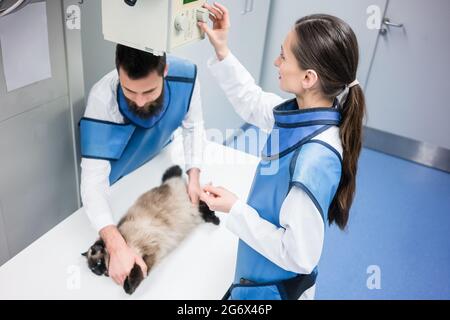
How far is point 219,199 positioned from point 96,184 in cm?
50

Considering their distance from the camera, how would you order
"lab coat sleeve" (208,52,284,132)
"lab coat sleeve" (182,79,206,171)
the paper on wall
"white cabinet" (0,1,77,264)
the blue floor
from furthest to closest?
the blue floor, "lab coat sleeve" (182,79,206,171), "lab coat sleeve" (208,52,284,132), "white cabinet" (0,1,77,264), the paper on wall

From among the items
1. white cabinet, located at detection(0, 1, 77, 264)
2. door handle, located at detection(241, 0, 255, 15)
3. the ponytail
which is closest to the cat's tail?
white cabinet, located at detection(0, 1, 77, 264)

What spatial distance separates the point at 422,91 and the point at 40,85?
9.32ft

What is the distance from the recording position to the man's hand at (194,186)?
154cm

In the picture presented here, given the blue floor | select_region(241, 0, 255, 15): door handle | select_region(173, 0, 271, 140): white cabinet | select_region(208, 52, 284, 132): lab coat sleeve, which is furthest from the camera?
select_region(241, 0, 255, 15): door handle

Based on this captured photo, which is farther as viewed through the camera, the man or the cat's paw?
the man

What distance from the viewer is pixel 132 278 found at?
118 centimetres

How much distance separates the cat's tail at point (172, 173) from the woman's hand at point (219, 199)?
1.50 feet

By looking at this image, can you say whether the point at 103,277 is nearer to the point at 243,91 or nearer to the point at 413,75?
the point at 243,91

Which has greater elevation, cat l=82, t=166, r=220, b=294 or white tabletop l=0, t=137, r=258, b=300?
cat l=82, t=166, r=220, b=294

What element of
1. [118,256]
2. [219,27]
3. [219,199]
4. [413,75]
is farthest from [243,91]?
[413,75]

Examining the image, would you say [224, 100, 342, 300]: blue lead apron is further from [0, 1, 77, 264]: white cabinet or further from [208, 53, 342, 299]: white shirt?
[0, 1, 77, 264]: white cabinet

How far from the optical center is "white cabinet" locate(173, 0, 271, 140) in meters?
2.47

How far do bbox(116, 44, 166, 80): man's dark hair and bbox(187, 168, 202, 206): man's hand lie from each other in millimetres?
468
